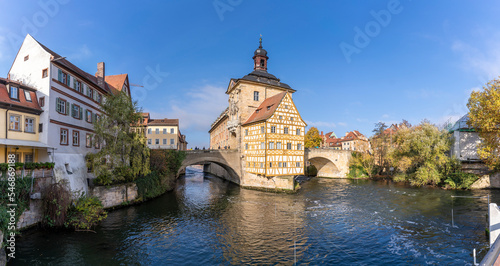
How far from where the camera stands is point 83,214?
14.1 m

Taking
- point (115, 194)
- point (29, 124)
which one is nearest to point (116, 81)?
point (29, 124)

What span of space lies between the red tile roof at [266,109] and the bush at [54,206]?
19.4 m

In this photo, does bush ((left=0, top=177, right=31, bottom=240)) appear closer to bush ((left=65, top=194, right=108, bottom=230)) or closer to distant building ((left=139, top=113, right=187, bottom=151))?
bush ((left=65, top=194, right=108, bottom=230))

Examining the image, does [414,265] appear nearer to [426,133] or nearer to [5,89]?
[5,89]

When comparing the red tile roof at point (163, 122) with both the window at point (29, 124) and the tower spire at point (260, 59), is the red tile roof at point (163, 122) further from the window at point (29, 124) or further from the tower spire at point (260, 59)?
the window at point (29, 124)

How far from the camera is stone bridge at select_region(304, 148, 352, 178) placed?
133 feet

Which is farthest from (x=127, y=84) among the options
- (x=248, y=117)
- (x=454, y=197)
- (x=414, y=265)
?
(x=454, y=197)

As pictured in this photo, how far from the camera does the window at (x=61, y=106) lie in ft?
59.6

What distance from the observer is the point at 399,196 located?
25781mm

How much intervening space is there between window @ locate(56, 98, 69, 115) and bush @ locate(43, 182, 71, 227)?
7.17 meters

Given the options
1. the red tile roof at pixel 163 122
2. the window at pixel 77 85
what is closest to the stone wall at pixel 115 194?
the window at pixel 77 85

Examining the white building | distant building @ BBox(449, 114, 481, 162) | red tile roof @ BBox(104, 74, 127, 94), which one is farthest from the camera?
distant building @ BBox(449, 114, 481, 162)

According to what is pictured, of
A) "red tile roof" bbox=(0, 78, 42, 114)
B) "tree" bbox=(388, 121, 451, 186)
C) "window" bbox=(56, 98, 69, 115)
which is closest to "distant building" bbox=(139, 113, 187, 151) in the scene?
"window" bbox=(56, 98, 69, 115)

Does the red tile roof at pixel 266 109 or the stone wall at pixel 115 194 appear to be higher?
the red tile roof at pixel 266 109
